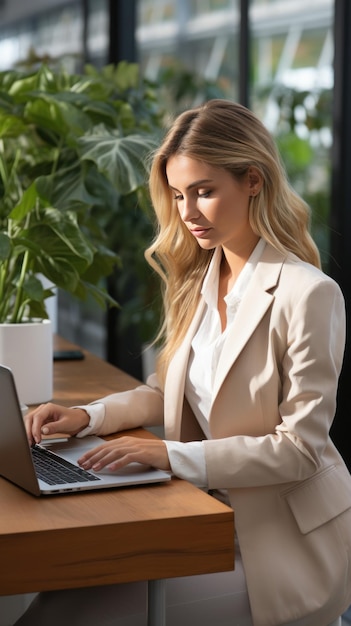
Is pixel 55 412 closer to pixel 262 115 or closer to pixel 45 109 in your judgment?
pixel 45 109

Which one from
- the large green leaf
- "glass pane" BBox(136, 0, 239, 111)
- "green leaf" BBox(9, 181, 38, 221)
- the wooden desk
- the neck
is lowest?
the wooden desk

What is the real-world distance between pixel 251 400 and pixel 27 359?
2.67 ft

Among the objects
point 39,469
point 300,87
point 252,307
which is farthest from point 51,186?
point 300,87

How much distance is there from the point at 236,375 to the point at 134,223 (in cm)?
304

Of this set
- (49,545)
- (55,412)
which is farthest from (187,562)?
(55,412)

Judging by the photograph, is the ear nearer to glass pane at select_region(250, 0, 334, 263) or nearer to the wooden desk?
the wooden desk

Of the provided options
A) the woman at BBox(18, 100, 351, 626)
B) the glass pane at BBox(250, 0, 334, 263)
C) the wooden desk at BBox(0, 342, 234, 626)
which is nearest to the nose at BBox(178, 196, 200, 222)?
the woman at BBox(18, 100, 351, 626)

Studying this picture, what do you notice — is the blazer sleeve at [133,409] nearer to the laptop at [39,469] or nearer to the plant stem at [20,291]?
the laptop at [39,469]

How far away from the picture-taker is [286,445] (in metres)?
1.81

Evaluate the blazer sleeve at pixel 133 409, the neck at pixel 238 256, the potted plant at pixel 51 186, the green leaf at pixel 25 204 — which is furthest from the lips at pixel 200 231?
the green leaf at pixel 25 204

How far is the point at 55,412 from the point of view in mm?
2045

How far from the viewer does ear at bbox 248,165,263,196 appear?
6.46 feet

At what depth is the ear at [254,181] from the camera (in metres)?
1.97

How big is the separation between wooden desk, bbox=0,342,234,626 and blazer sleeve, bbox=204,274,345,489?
15 centimetres
